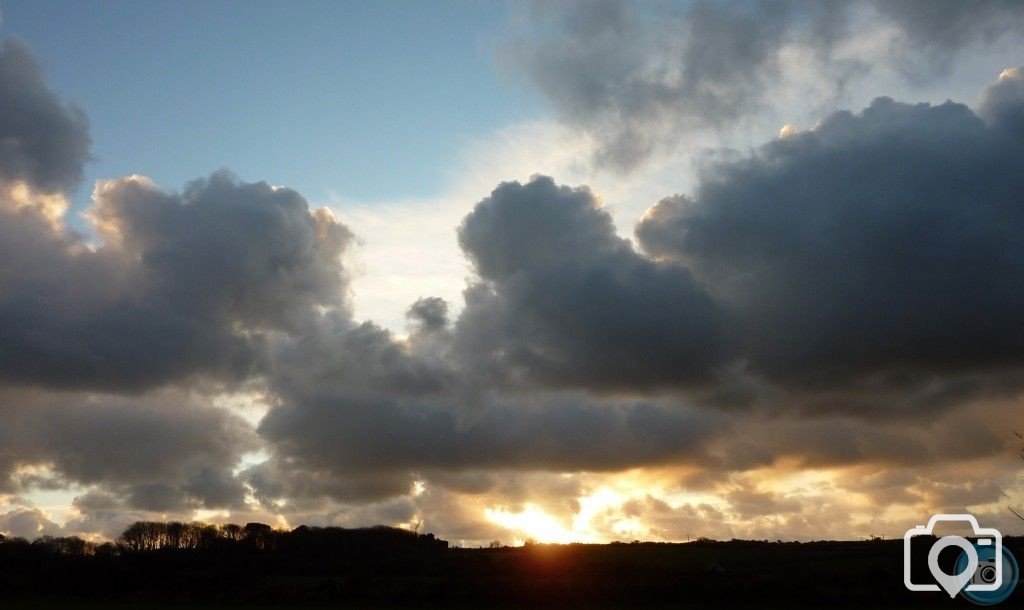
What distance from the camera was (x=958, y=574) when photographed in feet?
439

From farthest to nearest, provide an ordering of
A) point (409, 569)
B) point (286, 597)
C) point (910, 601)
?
point (409, 569) < point (286, 597) < point (910, 601)

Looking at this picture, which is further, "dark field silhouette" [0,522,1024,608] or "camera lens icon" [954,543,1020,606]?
"dark field silhouette" [0,522,1024,608]

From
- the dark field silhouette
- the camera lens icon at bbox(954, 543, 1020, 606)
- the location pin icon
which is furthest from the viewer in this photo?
the dark field silhouette

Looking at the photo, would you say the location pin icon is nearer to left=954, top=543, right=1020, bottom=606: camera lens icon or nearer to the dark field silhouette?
left=954, top=543, right=1020, bottom=606: camera lens icon

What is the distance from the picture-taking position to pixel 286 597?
154500 millimetres

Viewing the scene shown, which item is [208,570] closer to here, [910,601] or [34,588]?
[34,588]

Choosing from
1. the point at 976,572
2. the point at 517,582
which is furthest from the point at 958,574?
the point at 517,582

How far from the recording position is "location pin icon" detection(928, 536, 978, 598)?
12941cm

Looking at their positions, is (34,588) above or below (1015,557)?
below

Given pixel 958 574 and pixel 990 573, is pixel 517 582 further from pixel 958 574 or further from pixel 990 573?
pixel 990 573

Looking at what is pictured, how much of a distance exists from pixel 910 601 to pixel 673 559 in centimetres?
6933

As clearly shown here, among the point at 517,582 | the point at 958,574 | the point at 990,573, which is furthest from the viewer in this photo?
the point at 517,582

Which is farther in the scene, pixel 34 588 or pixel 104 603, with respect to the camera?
pixel 34 588

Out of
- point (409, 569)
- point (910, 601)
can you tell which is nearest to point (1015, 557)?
point (910, 601)
